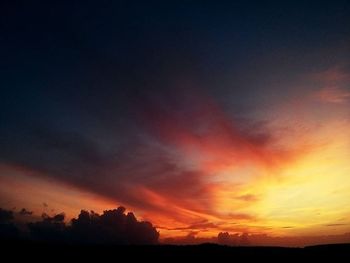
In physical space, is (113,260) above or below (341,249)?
below

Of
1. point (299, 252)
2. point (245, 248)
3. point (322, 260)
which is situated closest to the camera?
point (322, 260)

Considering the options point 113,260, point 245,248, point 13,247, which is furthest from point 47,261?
point 245,248

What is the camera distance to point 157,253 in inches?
3445

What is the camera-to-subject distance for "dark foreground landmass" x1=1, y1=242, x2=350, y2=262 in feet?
250

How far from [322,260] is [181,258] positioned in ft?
113

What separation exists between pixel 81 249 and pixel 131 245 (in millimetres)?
17036

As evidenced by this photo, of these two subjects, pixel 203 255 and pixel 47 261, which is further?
pixel 203 255

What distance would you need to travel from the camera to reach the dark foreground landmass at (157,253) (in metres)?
76.1

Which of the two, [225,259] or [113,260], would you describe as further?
[225,259]

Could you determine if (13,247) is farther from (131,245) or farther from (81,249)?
(131,245)

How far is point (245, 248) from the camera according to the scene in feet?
331

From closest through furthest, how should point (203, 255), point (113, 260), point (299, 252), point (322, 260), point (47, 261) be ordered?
point (47, 261), point (113, 260), point (322, 260), point (203, 255), point (299, 252)

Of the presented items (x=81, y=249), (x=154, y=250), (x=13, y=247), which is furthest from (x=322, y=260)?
(x=13, y=247)

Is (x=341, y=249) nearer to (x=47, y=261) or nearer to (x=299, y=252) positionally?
(x=299, y=252)
